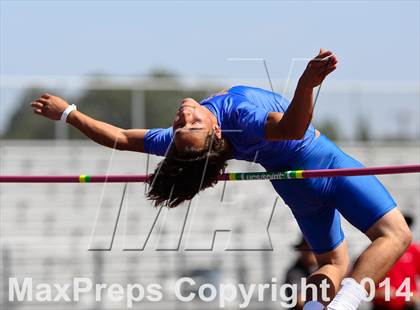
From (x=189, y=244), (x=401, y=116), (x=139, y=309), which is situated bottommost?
(x=139, y=309)

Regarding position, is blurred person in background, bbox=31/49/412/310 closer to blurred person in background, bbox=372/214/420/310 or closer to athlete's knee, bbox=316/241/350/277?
athlete's knee, bbox=316/241/350/277

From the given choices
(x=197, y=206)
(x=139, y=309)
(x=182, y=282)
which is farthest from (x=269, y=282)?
(x=197, y=206)

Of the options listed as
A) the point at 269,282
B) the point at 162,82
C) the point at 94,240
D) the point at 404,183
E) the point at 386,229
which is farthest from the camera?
the point at 404,183

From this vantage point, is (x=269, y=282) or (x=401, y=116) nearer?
(x=269, y=282)

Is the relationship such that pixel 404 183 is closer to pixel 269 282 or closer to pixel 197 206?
pixel 197 206

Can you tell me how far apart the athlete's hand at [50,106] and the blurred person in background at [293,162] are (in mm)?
166

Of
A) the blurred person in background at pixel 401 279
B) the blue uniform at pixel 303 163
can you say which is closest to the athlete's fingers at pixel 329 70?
the blue uniform at pixel 303 163

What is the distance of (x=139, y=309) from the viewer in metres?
14.8

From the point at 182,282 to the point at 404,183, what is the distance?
5.30 metres

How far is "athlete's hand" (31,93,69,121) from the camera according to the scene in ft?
22.5

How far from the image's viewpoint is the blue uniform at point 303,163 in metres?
6.00

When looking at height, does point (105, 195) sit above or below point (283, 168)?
below

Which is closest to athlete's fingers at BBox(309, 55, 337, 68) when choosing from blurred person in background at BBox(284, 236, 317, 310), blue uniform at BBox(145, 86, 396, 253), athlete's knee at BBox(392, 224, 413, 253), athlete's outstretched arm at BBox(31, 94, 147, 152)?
blue uniform at BBox(145, 86, 396, 253)

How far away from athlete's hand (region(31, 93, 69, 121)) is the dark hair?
925 millimetres
